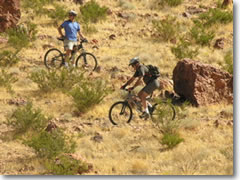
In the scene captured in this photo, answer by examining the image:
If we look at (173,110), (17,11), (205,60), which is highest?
(17,11)

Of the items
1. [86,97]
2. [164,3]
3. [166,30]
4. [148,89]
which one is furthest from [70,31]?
[164,3]

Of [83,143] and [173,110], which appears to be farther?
[173,110]

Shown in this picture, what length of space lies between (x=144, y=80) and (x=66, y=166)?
3.14 m

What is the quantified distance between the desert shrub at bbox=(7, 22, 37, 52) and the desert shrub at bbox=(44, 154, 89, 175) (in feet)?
26.2

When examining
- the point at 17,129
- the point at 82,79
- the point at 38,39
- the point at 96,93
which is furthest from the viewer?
the point at 38,39

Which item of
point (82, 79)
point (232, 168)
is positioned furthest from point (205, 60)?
point (232, 168)

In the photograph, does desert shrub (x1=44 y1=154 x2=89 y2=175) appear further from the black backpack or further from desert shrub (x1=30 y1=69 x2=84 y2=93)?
desert shrub (x1=30 y1=69 x2=84 y2=93)

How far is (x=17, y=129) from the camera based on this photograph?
11461 mm

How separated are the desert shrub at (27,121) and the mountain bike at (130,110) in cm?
159

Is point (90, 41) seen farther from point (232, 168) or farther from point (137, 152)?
point (232, 168)

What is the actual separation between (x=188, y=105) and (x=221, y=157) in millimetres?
3352

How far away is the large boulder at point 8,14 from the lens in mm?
17953

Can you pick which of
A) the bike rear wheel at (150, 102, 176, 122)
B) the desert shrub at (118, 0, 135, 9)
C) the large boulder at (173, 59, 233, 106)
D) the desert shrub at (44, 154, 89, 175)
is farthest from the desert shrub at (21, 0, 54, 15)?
the desert shrub at (44, 154, 89, 175)

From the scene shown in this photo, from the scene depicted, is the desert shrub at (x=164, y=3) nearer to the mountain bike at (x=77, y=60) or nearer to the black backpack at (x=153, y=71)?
the mountain bike at (x=77, y=60)
